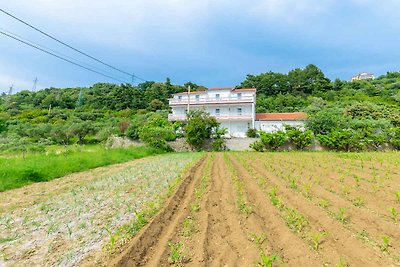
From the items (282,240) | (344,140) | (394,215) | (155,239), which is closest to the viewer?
(282,240)

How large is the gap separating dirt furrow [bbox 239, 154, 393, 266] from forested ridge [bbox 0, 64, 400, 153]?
19935 mm

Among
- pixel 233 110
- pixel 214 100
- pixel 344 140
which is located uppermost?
pixel 214 100

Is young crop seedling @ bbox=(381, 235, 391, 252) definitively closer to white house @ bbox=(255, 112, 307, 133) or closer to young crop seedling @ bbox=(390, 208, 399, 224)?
young crop seedling @ bbox=(390, 208, 399, 224)

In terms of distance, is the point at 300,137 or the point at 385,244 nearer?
the point at 385,244

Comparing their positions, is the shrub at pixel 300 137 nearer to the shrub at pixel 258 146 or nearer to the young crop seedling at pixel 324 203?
the shrub at pixel 258 146

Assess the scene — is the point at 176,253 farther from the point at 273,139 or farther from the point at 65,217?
the point at 273,139

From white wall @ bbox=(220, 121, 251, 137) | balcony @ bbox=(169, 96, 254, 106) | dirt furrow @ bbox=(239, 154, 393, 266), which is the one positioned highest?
balcony @ bbox=(169, 96, 254, 106)

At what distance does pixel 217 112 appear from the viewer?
33.8 meters

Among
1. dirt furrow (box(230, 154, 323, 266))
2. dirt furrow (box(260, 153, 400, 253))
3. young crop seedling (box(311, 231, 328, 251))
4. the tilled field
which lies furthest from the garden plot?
dirt furrow (box(260, 153, 400, 253))

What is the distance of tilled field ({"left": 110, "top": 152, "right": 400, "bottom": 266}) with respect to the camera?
3.00 metres

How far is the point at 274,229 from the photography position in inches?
152

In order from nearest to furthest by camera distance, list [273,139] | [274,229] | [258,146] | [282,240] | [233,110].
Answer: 1. [282,240]
2. [274,229]
3. [273,139]
4. [258,146]
5. [233,110]

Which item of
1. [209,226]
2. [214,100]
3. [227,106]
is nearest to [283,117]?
[227,106]

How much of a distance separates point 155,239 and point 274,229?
5.78ft
